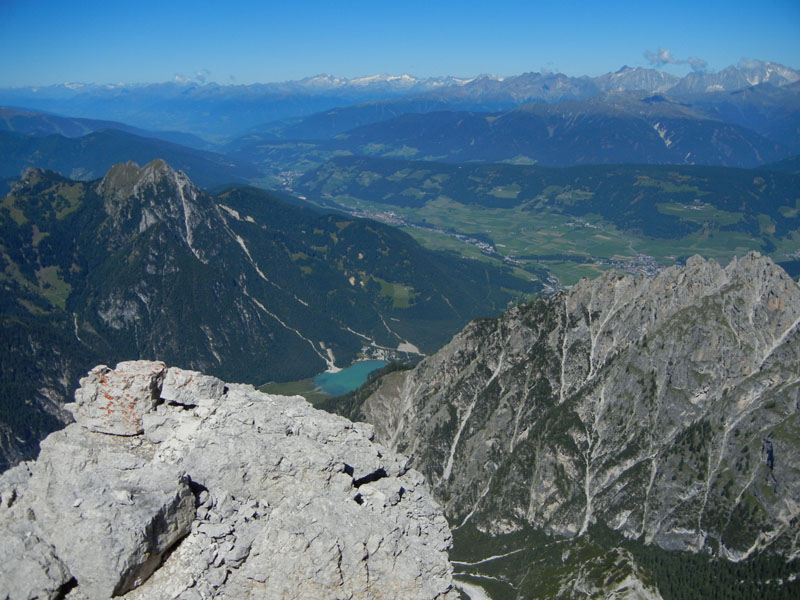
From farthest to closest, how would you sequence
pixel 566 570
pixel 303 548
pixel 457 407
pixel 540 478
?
pixel 457 407, pixel 540 478, pixel 566 570, pixel 303 548

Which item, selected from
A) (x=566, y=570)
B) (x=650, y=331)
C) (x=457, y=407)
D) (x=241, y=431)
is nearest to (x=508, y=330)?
(x=457, y=407)

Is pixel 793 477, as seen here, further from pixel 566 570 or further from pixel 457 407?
pixel 457 407

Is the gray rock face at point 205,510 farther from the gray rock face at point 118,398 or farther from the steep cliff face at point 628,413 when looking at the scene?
the steep cliff face at point 628,413

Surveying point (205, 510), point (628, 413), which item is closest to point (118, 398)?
point (205, 510)

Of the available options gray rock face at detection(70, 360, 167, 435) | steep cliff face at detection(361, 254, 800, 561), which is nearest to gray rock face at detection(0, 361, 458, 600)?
gray rock face at detection(70, 360, 167, 435)

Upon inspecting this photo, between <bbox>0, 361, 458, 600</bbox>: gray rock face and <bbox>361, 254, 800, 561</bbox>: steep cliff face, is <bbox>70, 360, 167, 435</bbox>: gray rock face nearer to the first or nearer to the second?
<bbox>0, 361, 458, 600</bbox>: gray rock face
